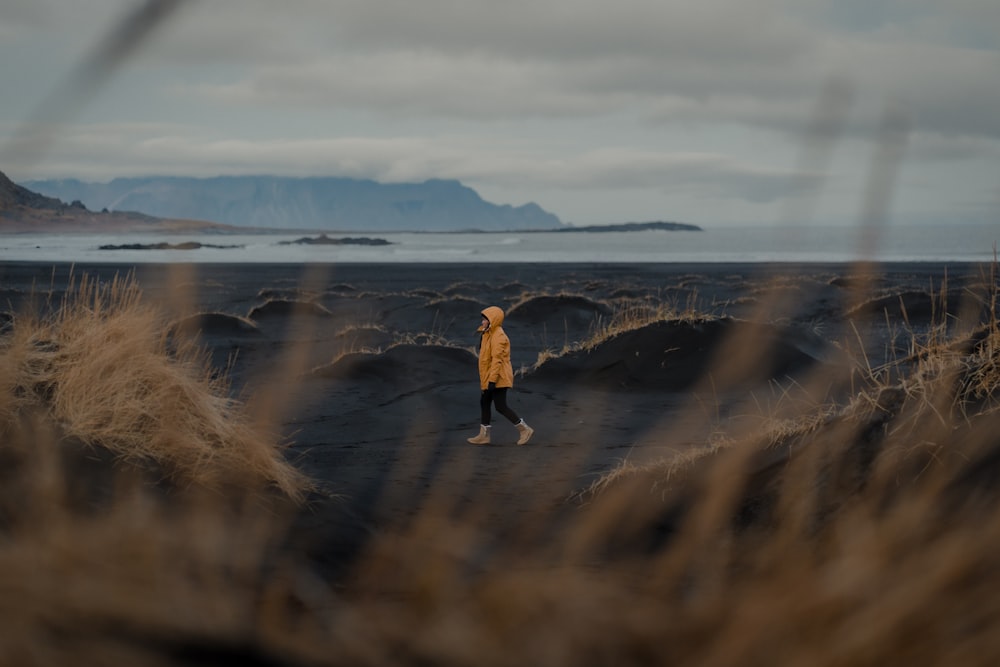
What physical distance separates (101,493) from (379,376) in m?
11.0

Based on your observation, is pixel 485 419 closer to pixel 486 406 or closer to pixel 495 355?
pixel 486 406

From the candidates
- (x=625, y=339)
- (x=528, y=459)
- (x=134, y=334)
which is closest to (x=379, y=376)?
(x=625, y=339)

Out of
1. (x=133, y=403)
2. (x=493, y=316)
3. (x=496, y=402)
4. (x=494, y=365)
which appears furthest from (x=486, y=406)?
(x=133, y=403)

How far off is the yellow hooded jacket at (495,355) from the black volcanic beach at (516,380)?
862 mm

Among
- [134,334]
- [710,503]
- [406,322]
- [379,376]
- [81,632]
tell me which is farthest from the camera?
[406,322]

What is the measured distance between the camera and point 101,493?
198 inches

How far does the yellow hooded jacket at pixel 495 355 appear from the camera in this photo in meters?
10.3

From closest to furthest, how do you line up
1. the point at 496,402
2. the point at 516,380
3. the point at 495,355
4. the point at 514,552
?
the point at 514,552 < the point at 495,355 < the point at 496,402 < the point at 516,380

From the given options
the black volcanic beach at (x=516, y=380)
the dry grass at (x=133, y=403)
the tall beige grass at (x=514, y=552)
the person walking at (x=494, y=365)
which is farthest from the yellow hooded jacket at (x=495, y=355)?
the dry grass at (x=133, y=403)

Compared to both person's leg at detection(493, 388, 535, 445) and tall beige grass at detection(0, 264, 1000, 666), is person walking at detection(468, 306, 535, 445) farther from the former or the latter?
tall beige grass at detection(0, 264, 1000, 666)

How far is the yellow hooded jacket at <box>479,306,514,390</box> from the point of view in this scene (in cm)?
1031

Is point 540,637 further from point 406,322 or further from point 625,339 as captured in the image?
point 406,322

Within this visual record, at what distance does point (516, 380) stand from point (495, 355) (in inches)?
228

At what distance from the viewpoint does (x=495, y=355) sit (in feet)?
34.2
